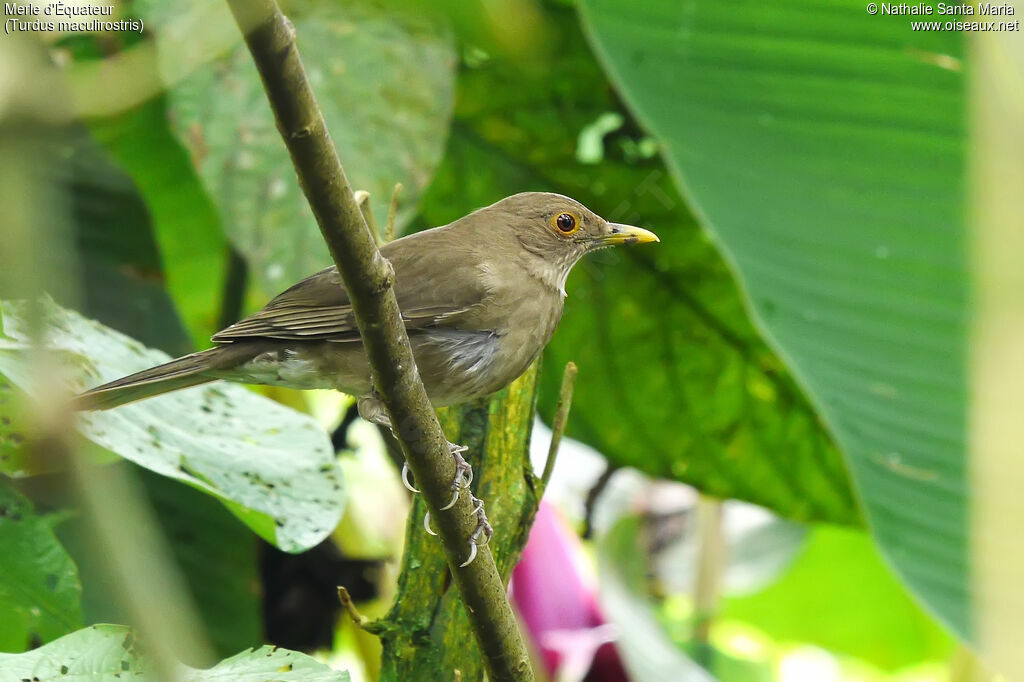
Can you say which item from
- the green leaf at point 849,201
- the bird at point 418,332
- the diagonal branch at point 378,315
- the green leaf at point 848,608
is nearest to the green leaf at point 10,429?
the bird at point 418,332

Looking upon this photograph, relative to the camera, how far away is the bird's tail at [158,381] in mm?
2381

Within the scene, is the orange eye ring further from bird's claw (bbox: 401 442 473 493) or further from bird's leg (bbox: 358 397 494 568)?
bird's claw (bbox: 401 442 473 493)

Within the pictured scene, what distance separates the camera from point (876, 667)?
17.1 feet

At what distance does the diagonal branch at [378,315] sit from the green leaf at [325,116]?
132cm

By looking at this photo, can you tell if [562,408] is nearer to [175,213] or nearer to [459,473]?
[459,473]

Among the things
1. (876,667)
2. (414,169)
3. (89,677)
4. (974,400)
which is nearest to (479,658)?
(89,677)

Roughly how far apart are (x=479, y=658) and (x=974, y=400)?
1.38m

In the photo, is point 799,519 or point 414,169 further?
point 799,519

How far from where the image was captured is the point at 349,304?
2689 millimetres

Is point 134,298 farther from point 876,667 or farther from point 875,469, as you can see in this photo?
point 876,667

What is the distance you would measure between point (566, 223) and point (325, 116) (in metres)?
0.81

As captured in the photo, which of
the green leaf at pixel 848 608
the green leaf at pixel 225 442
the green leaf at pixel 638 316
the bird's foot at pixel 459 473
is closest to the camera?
the bird's foot at pixel 459 473

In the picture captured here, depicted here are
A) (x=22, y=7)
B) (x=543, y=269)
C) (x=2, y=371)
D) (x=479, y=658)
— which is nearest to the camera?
(x=22, y=7)

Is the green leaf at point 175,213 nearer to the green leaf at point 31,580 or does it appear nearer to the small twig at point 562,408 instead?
the green leaf at point 31,580
